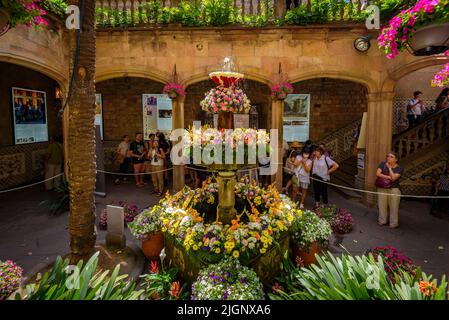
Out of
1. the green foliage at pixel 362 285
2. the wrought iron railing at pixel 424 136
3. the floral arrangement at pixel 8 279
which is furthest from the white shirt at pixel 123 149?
the wrought iron railing at pixel 424 136

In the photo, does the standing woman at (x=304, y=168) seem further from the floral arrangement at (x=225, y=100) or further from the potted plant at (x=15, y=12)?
the potted plant at (x=15, y=12)

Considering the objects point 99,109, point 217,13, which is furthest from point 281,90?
point 99,109

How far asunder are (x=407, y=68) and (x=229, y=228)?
6899mm

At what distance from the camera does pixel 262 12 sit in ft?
28.1

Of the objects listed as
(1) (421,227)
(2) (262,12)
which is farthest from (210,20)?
(1) (421,227)

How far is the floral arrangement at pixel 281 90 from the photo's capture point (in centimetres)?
824

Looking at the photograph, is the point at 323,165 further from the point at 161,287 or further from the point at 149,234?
the point at 161,287

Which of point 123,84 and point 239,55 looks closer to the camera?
point 239,55

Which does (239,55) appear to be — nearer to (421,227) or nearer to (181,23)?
(181,23)

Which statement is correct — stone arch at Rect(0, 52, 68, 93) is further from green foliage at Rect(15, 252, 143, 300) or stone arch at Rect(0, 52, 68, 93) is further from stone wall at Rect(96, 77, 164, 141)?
green foliage at Rect(15, 252, 143, 300)

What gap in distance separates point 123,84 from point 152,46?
4.41m

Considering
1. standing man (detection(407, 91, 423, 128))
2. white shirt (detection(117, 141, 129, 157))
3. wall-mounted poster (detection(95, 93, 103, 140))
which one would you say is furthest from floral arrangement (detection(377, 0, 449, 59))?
wall-mounted poster (detection(95, 93, 103, 140))

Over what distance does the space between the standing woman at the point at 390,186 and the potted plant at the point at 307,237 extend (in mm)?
2418

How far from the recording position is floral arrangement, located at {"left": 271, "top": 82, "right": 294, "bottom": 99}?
824 cm
